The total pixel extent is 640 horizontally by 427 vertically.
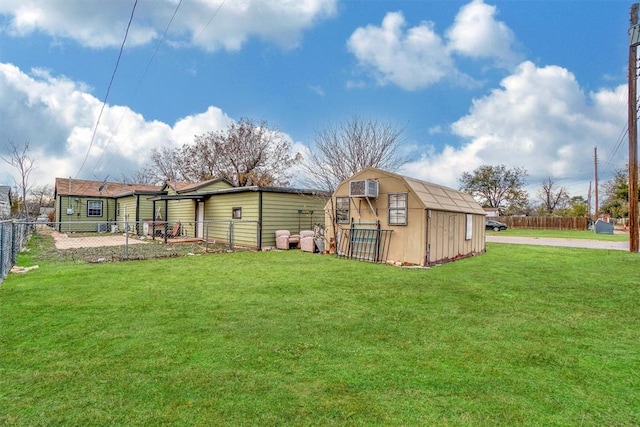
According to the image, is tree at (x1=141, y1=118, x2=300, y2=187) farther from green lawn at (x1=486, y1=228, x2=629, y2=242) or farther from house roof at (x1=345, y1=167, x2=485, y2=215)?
green lawn at (x1=486, y1=228, x2=629, y2=242)

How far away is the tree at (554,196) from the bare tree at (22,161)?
175 feet

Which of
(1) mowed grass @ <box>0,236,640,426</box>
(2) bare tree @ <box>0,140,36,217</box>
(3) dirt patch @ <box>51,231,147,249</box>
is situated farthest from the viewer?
(2) bare tree @ <box>0,140,36,217</box>

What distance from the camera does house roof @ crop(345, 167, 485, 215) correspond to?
31.3ft

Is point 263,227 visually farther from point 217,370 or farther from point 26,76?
point 217,370

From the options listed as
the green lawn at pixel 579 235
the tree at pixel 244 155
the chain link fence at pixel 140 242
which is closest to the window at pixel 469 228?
the chain link fence at pixel 140 242

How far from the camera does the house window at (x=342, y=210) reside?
1118 cm

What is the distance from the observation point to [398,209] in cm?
973

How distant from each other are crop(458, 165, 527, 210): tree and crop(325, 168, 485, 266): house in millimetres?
32292

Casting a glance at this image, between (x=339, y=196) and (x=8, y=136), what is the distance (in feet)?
52.0

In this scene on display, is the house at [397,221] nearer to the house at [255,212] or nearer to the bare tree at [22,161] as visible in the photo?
the house at [255,212]

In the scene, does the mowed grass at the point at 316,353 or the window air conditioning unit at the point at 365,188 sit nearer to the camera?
the mowed grass at the point at 316,353

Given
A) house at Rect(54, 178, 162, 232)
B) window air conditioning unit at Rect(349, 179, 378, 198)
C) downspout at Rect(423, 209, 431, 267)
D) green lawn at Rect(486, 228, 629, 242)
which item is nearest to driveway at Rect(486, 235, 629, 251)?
green lawn at Rect(486, 228, 629, 242)

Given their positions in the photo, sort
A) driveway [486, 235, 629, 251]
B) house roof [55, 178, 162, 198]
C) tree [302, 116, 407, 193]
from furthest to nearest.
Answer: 1. house roof [55, 178, 162, 198]
2. tree [302, 116, 407, 193]
3. driveway [486, 235, 629, 251]

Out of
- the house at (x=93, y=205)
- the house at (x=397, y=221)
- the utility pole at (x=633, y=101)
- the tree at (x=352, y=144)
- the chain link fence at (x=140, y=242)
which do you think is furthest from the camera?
the house at (x=93, y=205)
